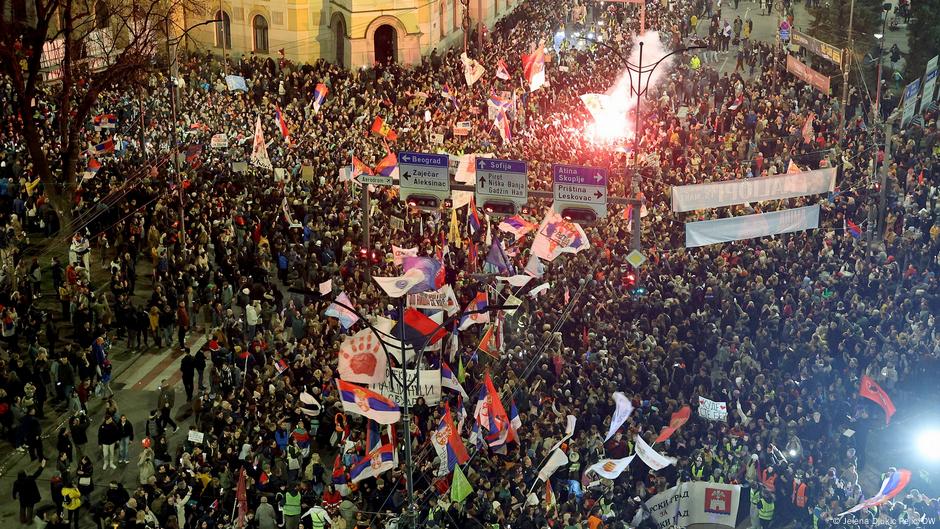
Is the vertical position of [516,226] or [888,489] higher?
[516,226]

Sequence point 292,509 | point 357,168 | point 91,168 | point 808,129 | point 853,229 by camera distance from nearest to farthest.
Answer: point 292,509 → point 357,168 → point 853,229 → point 91,168 → point 808,129

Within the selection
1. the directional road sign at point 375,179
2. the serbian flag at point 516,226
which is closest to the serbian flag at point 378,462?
the serbian flag at point 516,226

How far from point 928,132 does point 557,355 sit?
22.5 meters

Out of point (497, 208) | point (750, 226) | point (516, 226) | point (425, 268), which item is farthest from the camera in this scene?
point (750, 226)

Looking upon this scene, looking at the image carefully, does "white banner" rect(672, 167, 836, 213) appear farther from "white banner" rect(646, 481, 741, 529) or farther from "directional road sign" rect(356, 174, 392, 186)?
"white banner" rect(646, 481, 741, 529)

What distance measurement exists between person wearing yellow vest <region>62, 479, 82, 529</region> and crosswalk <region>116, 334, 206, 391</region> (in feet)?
20.1

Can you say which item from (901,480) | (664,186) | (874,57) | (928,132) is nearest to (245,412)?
(901,480)

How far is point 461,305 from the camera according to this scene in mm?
35344

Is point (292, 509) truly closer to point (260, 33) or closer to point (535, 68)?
point (535, 68)

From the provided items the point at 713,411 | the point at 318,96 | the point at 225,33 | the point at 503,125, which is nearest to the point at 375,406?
the point at 713,411

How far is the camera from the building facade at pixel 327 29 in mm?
60938

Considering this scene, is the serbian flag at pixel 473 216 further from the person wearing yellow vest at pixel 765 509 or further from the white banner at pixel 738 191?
the person wearing yellow vest at pixel 765 509

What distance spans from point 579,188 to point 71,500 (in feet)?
46.1

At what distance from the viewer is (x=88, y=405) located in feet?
111
